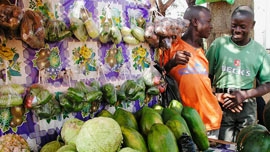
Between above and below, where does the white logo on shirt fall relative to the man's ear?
below

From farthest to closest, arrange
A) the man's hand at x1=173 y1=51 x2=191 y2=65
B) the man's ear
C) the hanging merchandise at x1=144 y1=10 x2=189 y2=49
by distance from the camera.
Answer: the man's ear
the man's hand at x1=173 y1=51 x2=191 y2=65
the hanging merchandise at x1=144 y1=10 x2=189 y2=49

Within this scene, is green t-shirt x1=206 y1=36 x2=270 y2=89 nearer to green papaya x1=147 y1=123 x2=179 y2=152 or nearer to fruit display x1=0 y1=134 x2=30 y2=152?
green papaya x1=147 y1=123 x2=179 y2=152

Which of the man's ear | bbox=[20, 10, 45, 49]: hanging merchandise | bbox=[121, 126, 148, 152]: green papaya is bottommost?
bbox=[121, 126, 148, 152]: green papaya

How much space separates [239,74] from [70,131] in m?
2.19

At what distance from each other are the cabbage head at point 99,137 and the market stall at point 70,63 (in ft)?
1.03

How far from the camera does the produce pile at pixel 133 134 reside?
1406 mm

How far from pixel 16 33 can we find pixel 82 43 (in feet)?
1.68

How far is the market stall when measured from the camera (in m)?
1.50

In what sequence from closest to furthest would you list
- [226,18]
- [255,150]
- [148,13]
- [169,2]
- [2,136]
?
[2,136] < [255,150] < [148,13] < [226,18] < [169,2]

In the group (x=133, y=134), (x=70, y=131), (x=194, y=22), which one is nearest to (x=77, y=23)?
(x=70, y=131)

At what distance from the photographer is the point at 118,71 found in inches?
85.2

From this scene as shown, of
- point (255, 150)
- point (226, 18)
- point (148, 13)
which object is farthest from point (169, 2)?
point (255, 150)

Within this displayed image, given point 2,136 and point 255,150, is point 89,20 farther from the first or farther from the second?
point 255,150

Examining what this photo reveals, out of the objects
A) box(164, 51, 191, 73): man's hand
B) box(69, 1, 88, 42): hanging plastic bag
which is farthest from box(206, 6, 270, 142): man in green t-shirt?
box(69, 1, 88, 42): hanging plastic bag
